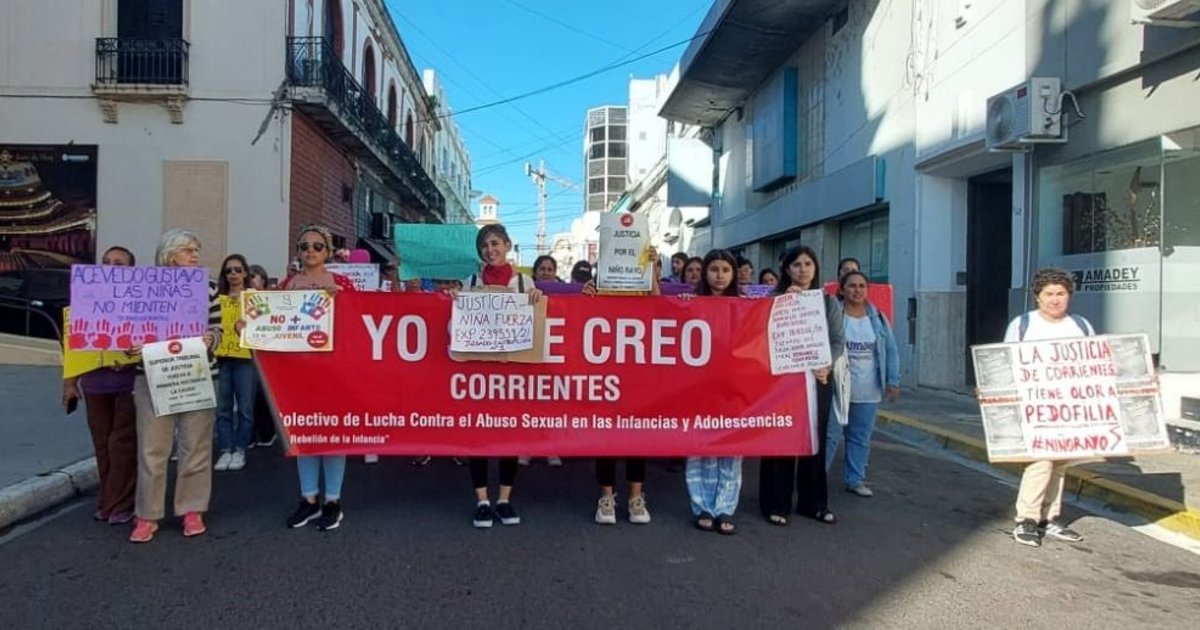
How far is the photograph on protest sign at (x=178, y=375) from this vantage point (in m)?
5.02

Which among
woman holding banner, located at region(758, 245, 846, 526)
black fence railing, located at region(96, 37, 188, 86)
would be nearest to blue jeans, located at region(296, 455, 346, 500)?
woman holding banner, located at region(758, 245, 846, 526)

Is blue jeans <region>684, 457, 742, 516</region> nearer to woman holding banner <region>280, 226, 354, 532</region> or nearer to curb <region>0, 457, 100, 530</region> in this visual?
woman holding banner <region>280, 226, 354, 532</region>

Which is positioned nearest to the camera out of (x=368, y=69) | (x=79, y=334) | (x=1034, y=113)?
(x=79, y=334)

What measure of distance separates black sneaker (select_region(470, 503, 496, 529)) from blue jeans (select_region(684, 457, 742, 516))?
1.29 metres

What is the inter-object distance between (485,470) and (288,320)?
60.5 inches

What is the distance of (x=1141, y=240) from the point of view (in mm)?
9305

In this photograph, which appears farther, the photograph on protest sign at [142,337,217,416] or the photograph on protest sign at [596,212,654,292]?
the photograph on protest sign at [596,212,654,292]

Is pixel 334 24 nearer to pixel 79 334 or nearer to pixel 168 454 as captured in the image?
pixel 79 334

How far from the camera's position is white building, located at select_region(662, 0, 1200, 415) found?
8969mm

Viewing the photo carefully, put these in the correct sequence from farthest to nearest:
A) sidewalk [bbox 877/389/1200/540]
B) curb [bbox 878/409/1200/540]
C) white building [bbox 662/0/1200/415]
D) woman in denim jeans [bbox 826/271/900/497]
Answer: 1. white building [bbox 662/0/1200/415]
2. woman in denim jeans [bbox 826/271/900/497]
3. sidewalk [bbox 877/389/1200/540]
4. curb [bbox 878/409/1200/540]

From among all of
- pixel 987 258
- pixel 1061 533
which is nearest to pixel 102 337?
pixel 1061 533

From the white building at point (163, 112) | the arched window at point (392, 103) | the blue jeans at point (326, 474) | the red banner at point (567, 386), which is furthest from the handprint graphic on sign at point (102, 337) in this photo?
the arched window at point (392, 103)

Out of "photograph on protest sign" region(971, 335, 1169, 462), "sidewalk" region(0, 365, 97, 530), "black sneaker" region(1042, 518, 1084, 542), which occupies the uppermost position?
"photograph on protest sign" region(971, 335, 1169, 462)

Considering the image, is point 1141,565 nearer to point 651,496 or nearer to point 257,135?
point 651,496
